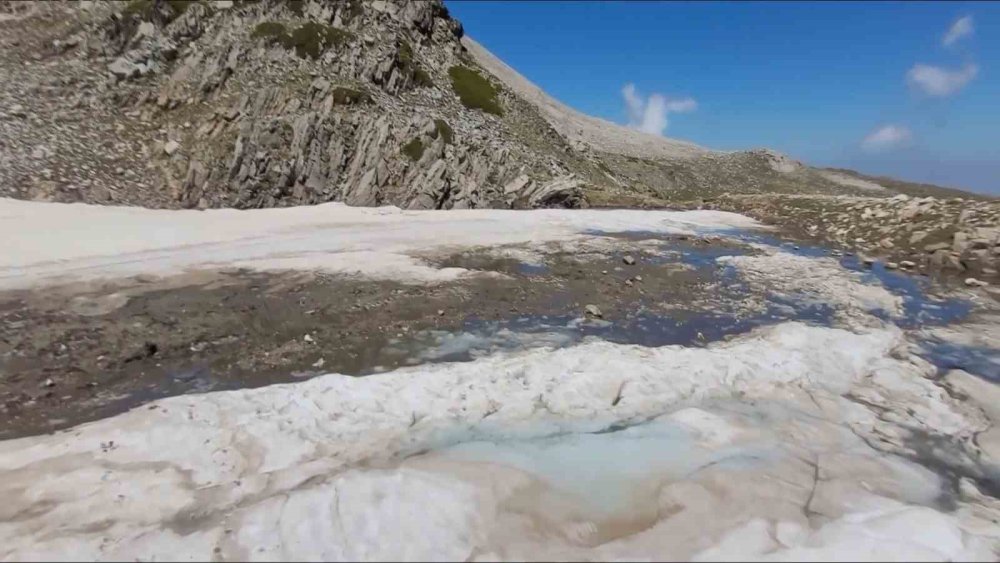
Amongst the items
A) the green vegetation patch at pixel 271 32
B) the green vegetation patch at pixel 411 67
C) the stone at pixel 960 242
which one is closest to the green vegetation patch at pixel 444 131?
the green vegetation patch at pixel 411 67

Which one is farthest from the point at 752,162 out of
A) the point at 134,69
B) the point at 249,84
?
the point at 134,69

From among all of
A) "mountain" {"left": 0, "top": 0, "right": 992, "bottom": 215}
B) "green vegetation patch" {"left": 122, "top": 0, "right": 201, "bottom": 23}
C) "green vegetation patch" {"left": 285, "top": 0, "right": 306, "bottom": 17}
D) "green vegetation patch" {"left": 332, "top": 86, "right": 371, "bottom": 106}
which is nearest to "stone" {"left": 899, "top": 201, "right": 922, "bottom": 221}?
"mountain" {"left": 0, "top": 0, "right": 992, "bottom": 215}

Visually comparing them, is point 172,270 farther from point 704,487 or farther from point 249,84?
point 249,84

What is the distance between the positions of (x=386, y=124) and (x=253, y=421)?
29490mm

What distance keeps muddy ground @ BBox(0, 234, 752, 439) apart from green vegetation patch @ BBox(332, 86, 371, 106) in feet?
70.3

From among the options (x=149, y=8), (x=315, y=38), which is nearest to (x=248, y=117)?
(x=315, y=38)

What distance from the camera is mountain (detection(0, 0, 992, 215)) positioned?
29750 millimetres

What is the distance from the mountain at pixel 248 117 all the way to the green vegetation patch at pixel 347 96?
9 centimetres

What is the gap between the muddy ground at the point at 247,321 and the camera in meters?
9.92

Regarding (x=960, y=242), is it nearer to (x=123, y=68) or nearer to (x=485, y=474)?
(x=485, y=474)

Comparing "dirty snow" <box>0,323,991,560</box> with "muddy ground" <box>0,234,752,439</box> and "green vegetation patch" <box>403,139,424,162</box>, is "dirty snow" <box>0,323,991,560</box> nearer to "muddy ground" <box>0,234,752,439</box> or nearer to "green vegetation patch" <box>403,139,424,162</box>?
"muddy ground" <box>0,234,752,439</box>

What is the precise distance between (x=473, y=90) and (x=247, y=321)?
41411mm

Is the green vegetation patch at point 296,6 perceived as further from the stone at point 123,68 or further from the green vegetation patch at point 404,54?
the stone at point 123,68

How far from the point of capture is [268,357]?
11211 mm
